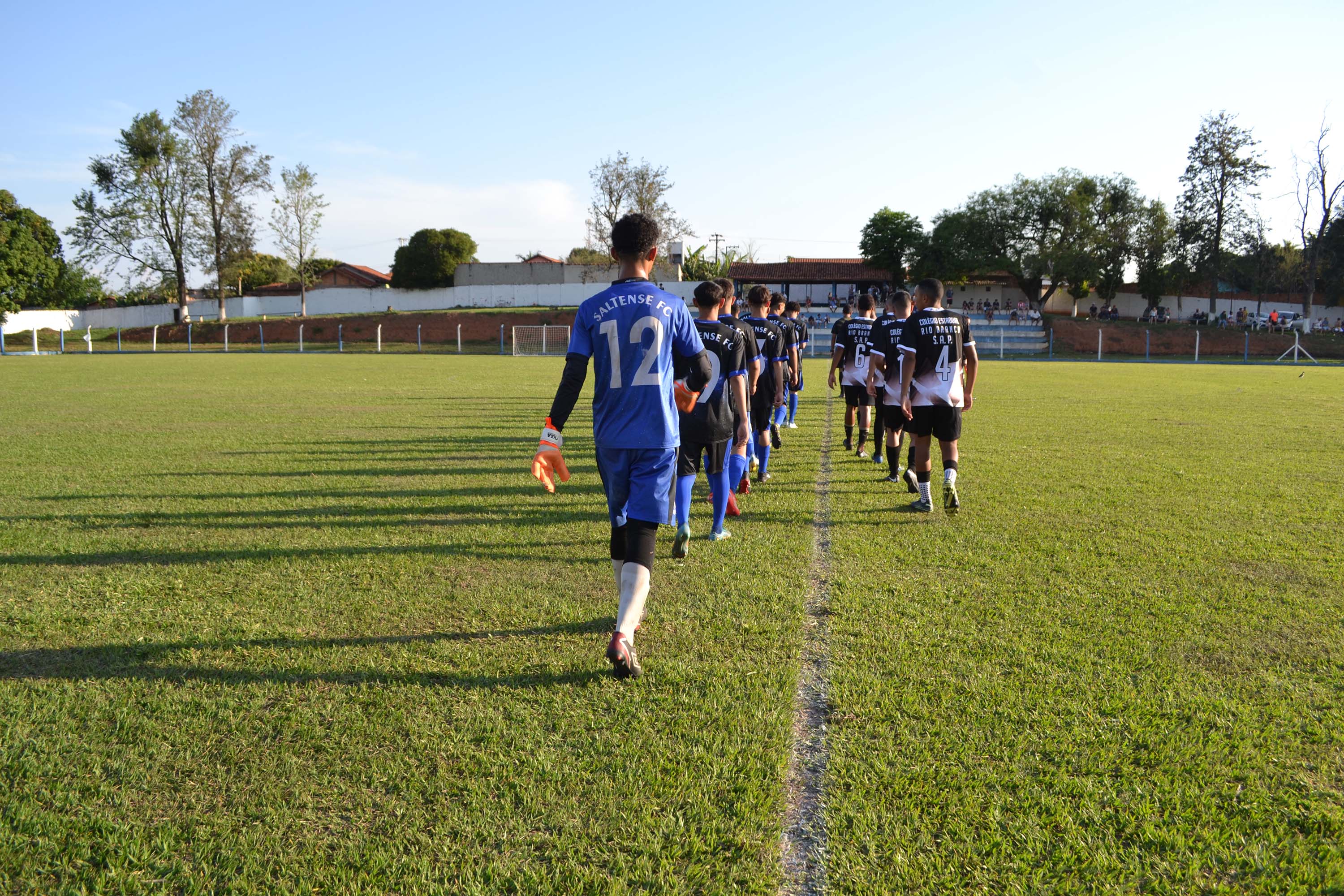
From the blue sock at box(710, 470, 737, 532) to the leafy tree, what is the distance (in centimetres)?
5372

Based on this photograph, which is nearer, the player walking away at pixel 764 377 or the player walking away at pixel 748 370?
the player walking away at pixel 748 370

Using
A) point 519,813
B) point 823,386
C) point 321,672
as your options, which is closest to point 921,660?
point 519,813

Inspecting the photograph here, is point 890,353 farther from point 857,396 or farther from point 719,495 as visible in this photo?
point 719,495

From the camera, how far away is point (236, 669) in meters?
3.85

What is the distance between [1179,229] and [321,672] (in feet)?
228

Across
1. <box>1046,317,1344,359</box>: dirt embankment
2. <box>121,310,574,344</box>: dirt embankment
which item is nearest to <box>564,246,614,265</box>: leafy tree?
<box>121,310,574,344</box>: dirt embankment

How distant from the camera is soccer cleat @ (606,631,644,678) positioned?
368 centimetres

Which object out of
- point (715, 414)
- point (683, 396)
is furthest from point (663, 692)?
point (715, 414)

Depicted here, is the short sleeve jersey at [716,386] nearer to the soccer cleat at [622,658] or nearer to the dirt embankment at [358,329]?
the soccer cleat at [622,658]

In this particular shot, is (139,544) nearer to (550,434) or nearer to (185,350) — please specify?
(550,434)

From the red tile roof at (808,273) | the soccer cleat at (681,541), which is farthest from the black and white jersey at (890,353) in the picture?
the red tile roof at (808,273)

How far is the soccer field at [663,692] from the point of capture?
2.48 meters

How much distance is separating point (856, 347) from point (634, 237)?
6636 millimetres

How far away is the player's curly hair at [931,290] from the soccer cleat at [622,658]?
174 inches
